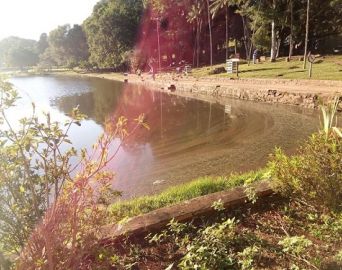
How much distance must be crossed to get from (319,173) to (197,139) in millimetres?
10008

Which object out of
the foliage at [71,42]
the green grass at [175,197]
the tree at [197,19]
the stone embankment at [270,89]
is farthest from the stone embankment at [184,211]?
the foliage at [71,42]

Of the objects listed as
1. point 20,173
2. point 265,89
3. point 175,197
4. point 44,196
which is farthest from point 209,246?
point 265,89

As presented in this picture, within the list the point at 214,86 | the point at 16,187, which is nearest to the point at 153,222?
the point at 16,187

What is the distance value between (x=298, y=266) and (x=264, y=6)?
32.4 m

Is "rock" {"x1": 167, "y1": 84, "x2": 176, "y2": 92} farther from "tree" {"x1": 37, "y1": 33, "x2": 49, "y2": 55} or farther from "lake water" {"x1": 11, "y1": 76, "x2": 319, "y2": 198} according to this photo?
"tree" {"x1": 37, "y1": 33, "x2": 49, "y2": 55}

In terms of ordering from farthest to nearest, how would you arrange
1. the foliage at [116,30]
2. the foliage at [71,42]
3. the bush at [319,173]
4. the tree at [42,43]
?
the tree at [42,43] < the foliage at [71,42] < the foliage at [116,30] < the bush at [319,173]

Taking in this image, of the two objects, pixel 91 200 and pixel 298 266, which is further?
pixel 298 266

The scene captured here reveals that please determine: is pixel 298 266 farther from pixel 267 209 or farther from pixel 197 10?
pixel 197 10

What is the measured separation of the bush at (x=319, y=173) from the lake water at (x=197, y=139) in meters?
2.62

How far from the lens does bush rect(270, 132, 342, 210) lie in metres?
3.89

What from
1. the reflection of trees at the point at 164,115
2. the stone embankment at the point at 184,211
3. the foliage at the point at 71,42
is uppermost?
the foliage at the point at 71,42

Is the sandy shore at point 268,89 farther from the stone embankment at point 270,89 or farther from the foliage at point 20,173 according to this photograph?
the foliage at point 20,173

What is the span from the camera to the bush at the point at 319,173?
12.8 ft

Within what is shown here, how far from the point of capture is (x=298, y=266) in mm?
3195
